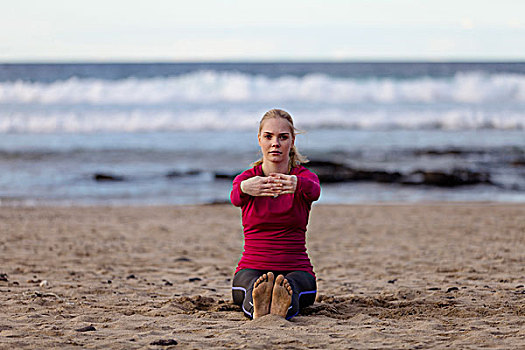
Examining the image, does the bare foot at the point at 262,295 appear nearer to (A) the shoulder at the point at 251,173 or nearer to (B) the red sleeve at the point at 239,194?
(B) the red sleeve at the point at 239,194

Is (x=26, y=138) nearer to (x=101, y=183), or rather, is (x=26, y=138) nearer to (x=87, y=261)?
(x=101, y=183)

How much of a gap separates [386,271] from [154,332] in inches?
122

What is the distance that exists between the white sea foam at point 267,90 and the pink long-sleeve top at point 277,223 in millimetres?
28796

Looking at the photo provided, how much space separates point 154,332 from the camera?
3.75 m

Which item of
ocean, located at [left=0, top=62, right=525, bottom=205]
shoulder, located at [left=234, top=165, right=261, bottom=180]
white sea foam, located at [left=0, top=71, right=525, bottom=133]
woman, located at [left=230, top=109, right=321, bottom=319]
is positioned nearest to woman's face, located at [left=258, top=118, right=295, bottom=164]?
woman, located at [left=230, top=109, right=321, bottom=319]

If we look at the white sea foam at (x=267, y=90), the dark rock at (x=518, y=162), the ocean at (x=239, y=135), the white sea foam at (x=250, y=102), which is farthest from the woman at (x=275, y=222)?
the white sea foam at (x=267, y=90)

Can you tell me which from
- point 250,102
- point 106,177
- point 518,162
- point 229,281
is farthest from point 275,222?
point 250,102

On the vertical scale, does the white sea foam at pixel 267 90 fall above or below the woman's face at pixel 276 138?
above

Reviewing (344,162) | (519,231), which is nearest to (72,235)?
(519,231)

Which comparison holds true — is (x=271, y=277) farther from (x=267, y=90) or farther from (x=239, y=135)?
(x=267, y=90)

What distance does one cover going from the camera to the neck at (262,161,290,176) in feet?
13.9

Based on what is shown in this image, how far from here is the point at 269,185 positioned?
4086 mm

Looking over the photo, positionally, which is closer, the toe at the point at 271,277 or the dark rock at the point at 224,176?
the toe at the point at 271,277

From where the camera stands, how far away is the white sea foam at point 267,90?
33.1 m
